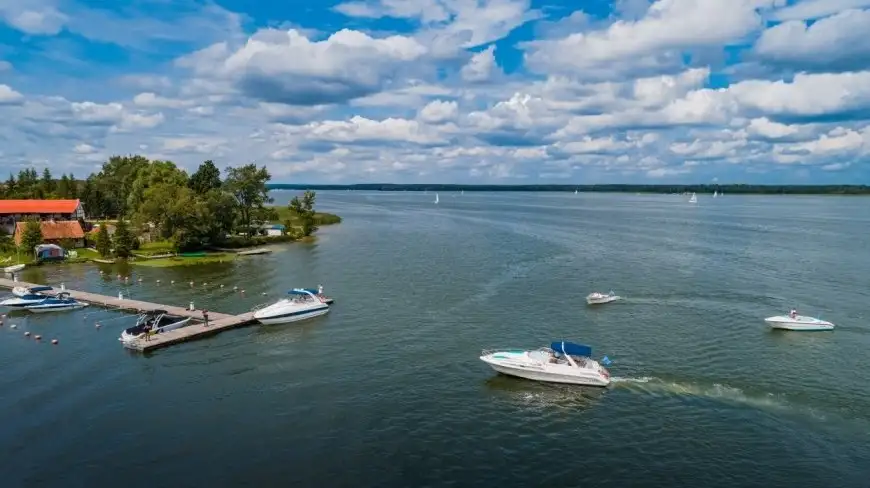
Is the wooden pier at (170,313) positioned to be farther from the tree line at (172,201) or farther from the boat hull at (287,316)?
the tree line at (172,201)

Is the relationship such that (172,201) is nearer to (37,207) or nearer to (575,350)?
(37,207)

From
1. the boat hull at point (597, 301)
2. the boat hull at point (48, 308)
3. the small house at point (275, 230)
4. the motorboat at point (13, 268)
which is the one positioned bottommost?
the boat hull at point (597, 301)

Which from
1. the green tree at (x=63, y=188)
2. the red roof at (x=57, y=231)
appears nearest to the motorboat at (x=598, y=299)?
the red roof at (x=57, y=231)

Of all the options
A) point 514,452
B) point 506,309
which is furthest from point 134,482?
point 506,309

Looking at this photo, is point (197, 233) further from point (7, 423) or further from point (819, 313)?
point (819, 313)

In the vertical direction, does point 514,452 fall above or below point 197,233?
below

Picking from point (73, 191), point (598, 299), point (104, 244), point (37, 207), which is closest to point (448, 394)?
point (598, 299)

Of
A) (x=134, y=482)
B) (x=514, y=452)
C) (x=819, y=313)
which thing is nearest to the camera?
(x=134, y=482)
